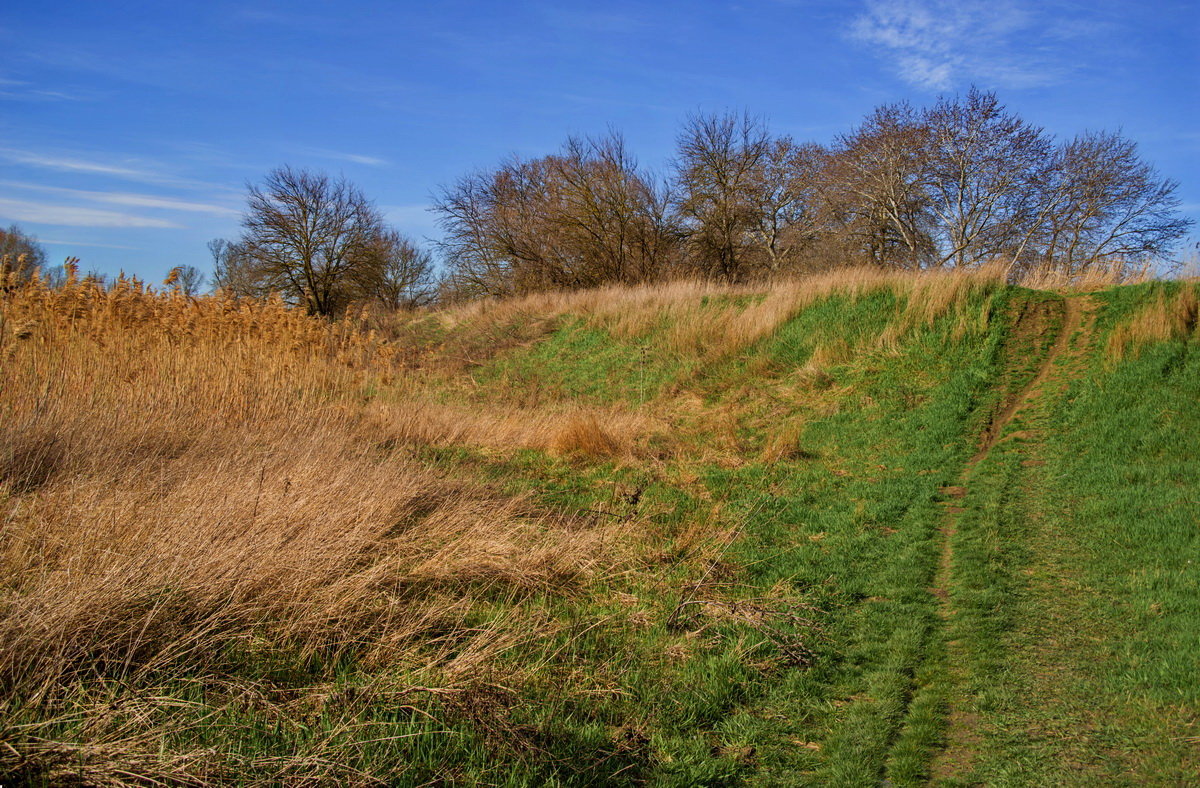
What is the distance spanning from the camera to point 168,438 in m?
6.59

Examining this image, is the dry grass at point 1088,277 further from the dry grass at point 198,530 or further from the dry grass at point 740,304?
the dry grass at point 198,530

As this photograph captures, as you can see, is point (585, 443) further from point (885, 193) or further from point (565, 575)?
point (885, 193)

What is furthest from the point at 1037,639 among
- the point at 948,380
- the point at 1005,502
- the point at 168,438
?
the point at 948,380

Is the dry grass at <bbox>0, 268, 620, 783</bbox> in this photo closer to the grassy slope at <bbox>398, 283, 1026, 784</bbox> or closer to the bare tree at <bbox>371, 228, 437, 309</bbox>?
the grassy slope at <bbox>398, 283, 1026, 784</bbox>

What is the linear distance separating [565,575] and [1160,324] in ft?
34.2

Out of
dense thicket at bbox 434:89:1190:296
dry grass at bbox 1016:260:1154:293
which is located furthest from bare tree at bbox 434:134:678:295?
dry grass at bbox 1016:260:1154:293

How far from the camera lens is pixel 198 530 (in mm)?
4273

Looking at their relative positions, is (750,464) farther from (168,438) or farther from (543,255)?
(543,255)

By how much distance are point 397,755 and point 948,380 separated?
37.1 feet

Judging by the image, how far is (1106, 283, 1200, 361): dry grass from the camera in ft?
34.5

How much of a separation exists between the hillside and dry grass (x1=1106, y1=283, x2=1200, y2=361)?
0.16ft

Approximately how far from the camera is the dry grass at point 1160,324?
1052cm

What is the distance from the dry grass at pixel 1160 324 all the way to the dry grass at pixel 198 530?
9.12 meters

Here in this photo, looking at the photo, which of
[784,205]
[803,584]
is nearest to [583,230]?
[784,205]
